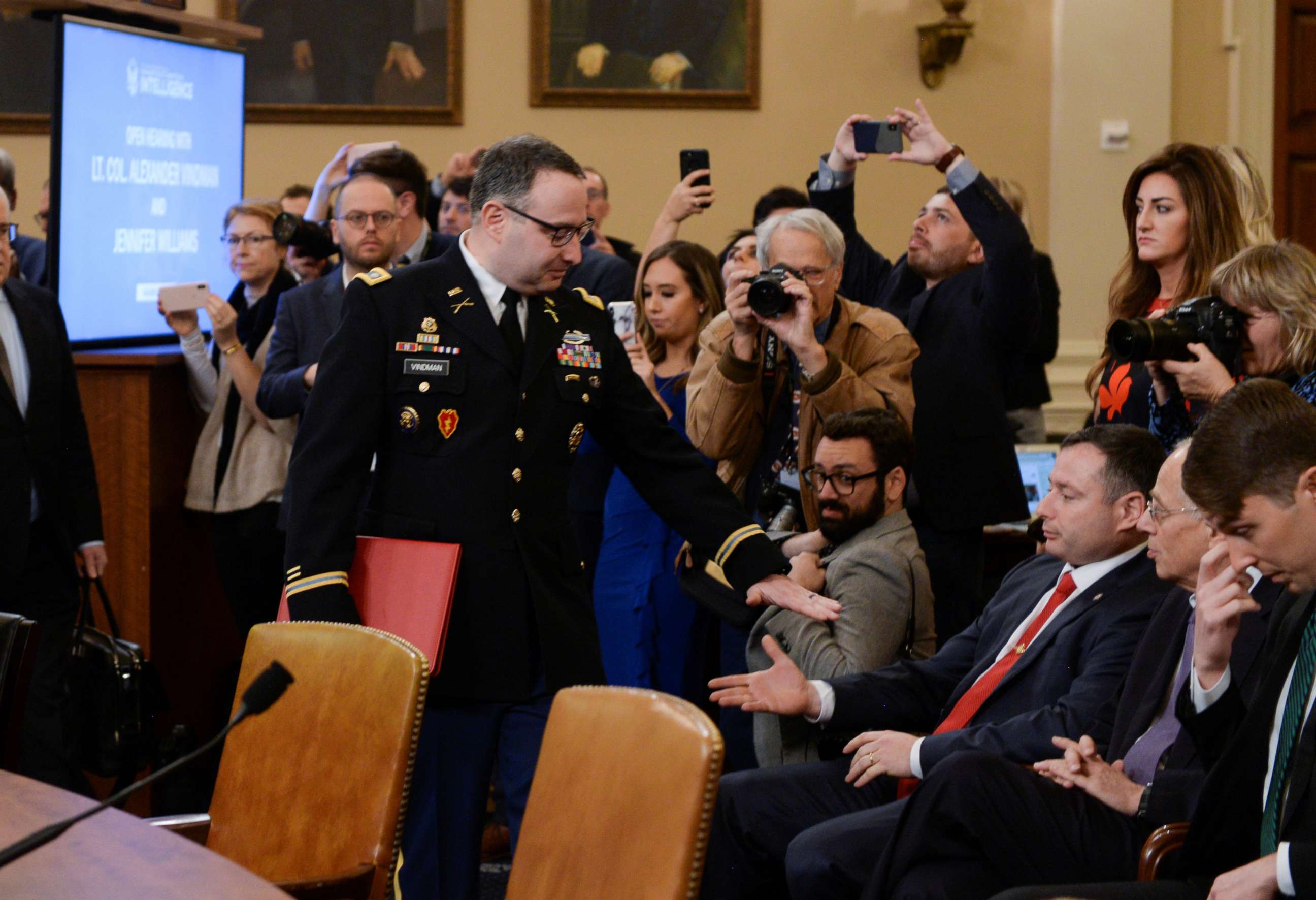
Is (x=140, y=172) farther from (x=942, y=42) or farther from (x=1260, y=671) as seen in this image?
(x=942, y=42)

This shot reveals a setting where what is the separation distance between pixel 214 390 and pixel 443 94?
2.87 meters

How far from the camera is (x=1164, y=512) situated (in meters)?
2.37

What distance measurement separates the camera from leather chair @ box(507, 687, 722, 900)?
1.55 meters

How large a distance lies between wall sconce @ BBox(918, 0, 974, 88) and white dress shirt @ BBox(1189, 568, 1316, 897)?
4.56m

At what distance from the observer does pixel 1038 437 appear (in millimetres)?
5262

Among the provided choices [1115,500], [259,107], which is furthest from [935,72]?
[1115,500]

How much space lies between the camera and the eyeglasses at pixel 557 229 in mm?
2350

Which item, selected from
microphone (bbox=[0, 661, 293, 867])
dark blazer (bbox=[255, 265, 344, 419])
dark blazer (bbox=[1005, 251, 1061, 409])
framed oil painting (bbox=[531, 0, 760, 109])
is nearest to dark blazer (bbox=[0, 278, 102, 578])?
dark blazer (bbox=[255, 265, 344, 419])

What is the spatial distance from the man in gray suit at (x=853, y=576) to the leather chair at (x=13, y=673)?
1.30 meters

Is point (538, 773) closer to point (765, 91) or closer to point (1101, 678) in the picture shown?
point (1101, 678)

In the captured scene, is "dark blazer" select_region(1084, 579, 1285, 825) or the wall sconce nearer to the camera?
"dark blazer" select_region(1084, 579, 1285, 825)

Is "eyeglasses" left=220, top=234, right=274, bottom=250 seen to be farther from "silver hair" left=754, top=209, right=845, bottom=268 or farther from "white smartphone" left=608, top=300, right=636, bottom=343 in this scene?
"silver hair" left=754, top=209, right=845, bottom=268

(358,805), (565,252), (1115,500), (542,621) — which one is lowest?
(358,805)

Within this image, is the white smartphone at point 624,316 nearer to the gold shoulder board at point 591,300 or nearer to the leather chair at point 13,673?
the gold shoulder board at point 591,300
